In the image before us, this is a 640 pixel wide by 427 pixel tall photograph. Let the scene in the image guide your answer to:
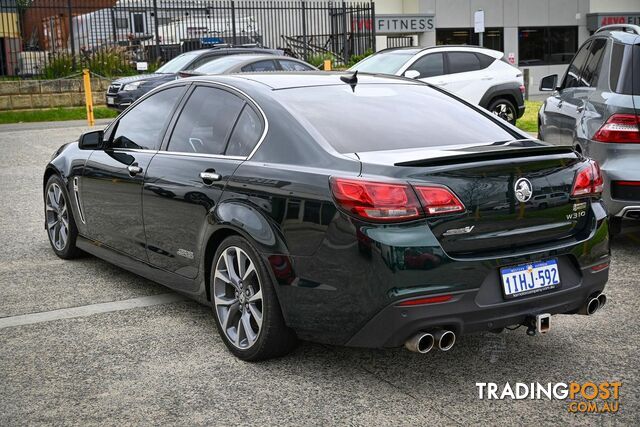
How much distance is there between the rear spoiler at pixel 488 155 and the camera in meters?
4.21

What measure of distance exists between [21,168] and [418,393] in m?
10.4

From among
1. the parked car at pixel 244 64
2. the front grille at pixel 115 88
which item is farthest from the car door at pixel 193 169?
the front grille at pixel 115 88

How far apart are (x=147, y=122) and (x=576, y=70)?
4423 mm

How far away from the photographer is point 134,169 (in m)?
5.84

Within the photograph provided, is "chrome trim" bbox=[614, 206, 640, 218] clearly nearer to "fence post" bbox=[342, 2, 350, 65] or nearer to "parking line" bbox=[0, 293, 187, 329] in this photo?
"parking line" bbox=[0, 293, 187, 329]

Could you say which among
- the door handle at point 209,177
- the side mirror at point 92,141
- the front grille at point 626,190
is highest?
the side mirror at point 92,141

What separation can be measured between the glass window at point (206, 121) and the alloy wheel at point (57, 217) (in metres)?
1.85

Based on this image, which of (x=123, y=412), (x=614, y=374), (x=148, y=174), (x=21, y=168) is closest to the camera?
(x=123, y=412)

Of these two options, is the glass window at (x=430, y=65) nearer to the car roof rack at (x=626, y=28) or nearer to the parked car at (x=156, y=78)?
the parked car at (x=156, y=78)

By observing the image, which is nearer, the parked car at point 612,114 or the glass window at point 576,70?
the parked car at point 612,114

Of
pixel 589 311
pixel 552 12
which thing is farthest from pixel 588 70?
pixel 552 12

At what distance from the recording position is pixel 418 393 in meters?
4.27

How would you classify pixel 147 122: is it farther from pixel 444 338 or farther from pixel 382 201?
pixel 444 338

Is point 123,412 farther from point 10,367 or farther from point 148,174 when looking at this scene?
point 148,174
